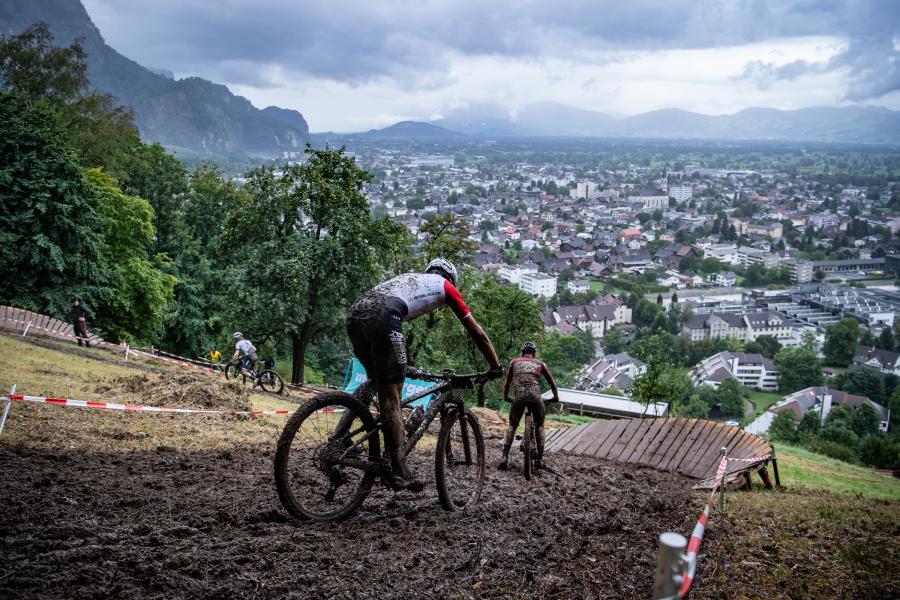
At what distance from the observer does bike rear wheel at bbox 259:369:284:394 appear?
2020 cm

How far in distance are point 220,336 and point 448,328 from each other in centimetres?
1586

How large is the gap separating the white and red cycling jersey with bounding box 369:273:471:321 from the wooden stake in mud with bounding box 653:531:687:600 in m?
3.50

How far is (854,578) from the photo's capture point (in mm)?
5906

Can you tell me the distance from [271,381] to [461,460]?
46.3 ft

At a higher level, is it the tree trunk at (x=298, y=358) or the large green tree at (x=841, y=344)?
the large green tree at (x=841, y=344)

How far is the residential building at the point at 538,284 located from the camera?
152375 millimetres

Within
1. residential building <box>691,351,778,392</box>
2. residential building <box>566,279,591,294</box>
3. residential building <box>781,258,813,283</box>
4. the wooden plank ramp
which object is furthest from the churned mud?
residential building <box>781,258,813,283</box>

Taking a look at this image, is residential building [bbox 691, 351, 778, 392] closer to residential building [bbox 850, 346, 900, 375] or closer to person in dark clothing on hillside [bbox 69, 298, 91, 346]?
residential building [bbox 850, 346, 900, 375]

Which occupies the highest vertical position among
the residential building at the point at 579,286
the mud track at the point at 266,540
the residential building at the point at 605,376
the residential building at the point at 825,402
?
the residential building at the point at 579,286

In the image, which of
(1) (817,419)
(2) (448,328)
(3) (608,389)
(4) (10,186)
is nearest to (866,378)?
(1) (817,419)

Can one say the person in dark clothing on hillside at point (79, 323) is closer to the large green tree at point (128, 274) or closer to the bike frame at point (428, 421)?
the large green tree at point (128, 274)

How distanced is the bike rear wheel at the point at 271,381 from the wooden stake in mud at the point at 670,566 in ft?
60.0

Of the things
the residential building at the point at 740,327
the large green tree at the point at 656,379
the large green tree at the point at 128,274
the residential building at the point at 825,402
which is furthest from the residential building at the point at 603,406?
the residential building at the point at 740,327

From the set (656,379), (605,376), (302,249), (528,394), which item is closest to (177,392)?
(528,394)
